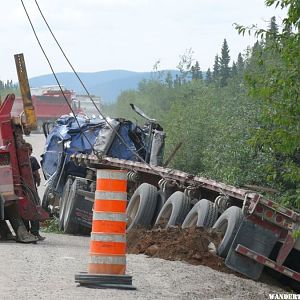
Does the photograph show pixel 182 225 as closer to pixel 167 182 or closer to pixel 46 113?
pixel 167 182

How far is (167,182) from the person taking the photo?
21.0 meters

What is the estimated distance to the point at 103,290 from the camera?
39.9 feet

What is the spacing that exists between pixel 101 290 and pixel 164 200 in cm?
858

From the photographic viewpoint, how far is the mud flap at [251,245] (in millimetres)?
16016

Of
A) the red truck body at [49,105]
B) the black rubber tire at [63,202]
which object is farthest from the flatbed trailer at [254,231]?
the red truck body at [49,105]

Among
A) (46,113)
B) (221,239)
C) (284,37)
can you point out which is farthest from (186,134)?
(46,113)

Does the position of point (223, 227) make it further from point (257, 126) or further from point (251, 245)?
point (257, 126)

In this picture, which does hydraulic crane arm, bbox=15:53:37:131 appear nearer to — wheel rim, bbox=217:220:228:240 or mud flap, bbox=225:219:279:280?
wheel rim, bbox=217:220:228:240

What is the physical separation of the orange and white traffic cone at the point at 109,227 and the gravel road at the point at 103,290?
0.36 meters

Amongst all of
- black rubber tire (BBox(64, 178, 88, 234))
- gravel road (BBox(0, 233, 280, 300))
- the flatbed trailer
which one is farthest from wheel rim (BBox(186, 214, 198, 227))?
black rubber tire (BBox(64, 178, 88, 234))

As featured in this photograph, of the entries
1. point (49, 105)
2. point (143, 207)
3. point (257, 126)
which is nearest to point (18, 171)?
point (143, 207)

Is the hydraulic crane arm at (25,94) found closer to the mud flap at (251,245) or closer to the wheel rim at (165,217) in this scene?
the wheel rim at (165,217)

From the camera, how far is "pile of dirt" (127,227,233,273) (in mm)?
16375

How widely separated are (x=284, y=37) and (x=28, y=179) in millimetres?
7988
